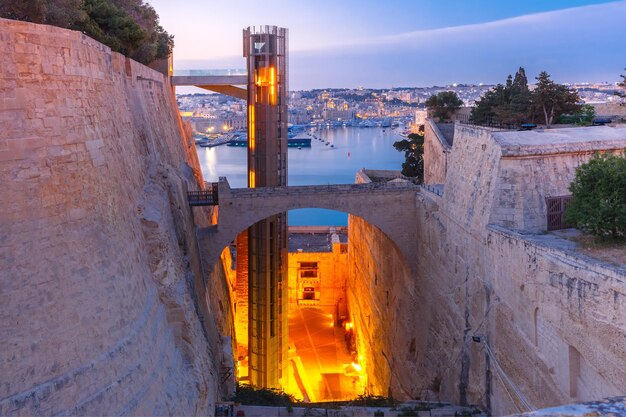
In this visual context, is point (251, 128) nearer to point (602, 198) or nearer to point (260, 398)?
point (260, 398)

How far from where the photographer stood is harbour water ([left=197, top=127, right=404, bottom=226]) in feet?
225

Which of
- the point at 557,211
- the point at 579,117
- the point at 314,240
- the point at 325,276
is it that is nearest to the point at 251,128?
the point at 325,276

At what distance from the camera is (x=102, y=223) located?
9.68m

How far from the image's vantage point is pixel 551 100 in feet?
79.4

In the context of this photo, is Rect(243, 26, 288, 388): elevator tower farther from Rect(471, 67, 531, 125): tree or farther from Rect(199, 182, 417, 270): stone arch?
Rect(471, 67, 531, 125): tree

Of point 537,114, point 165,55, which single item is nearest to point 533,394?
point 537,114

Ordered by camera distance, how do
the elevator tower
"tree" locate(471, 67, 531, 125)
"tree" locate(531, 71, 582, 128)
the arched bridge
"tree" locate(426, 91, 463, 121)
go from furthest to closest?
"tree" locate(426, 91, 463, 121)
"tree" locate(471, 67, 531, 125)
"tree" locate(531, 71, 582, 128)
the elevator tower
the arched bridge

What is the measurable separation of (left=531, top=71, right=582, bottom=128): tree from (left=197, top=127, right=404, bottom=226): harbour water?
3900cm

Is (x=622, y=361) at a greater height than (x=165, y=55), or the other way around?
(x=165, y=55)

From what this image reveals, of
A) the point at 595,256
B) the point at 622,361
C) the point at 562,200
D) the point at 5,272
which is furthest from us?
the point at 562,200

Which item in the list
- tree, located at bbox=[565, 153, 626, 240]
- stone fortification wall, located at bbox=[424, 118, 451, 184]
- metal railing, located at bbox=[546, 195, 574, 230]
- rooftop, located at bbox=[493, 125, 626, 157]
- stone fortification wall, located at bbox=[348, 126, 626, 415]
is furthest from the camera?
stone fortification wall, located at bbox=[424, 118, 451, 184]

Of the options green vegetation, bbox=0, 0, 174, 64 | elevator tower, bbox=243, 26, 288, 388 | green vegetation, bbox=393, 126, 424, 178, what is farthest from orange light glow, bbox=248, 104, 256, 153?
green vegetation, bbox=393, 126, 424, 178

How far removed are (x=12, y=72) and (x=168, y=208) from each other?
6853 millimetres

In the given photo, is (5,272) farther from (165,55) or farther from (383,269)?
(165,55)
